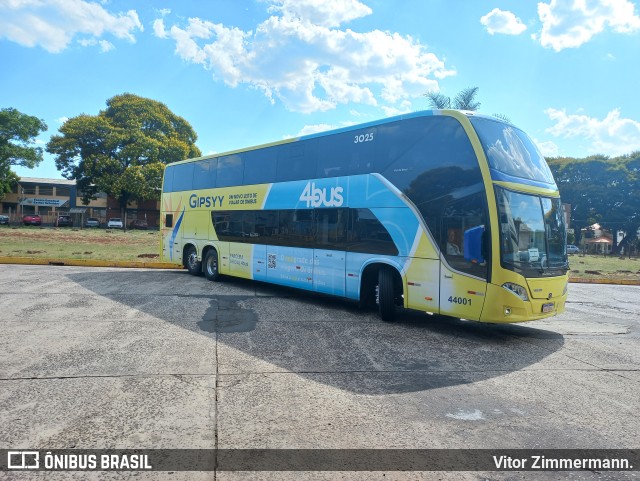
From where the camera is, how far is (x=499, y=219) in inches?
271

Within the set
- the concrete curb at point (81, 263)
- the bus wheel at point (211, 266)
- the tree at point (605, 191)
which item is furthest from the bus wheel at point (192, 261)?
the tree at point (605, 191)

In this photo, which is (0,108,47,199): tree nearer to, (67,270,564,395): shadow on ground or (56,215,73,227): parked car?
(56,215,73,227): parked car

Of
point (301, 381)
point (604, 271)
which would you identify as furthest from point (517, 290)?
point (604, 271)

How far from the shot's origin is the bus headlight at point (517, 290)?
685 centimetres

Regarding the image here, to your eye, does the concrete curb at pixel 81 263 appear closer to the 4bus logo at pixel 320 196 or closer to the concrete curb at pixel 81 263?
the concrete curb at pixel 81 263

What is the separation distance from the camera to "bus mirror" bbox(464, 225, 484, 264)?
6961 mm

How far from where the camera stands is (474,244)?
276 inches

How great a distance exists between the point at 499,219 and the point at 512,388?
2.74m

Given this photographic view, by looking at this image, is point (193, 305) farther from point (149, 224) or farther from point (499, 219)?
point (149, 224)

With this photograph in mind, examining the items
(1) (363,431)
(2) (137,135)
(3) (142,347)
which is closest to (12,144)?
(2) (137,135)

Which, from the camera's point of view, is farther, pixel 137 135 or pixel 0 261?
pixel 137 135

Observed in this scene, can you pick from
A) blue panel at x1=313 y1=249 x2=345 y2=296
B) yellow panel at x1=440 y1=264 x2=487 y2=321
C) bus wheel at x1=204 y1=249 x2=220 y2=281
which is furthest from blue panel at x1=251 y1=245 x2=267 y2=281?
yellow panel at x1=440 y1=264 x2=487 y2=321

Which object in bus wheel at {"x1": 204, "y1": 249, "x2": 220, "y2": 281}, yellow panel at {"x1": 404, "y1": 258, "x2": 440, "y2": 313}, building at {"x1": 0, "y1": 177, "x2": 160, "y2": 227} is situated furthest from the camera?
building at {"x1": 0, "y1": 177, "x2": 160, "y2": 227}

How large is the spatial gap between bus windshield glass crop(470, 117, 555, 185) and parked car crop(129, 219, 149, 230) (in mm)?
53962
